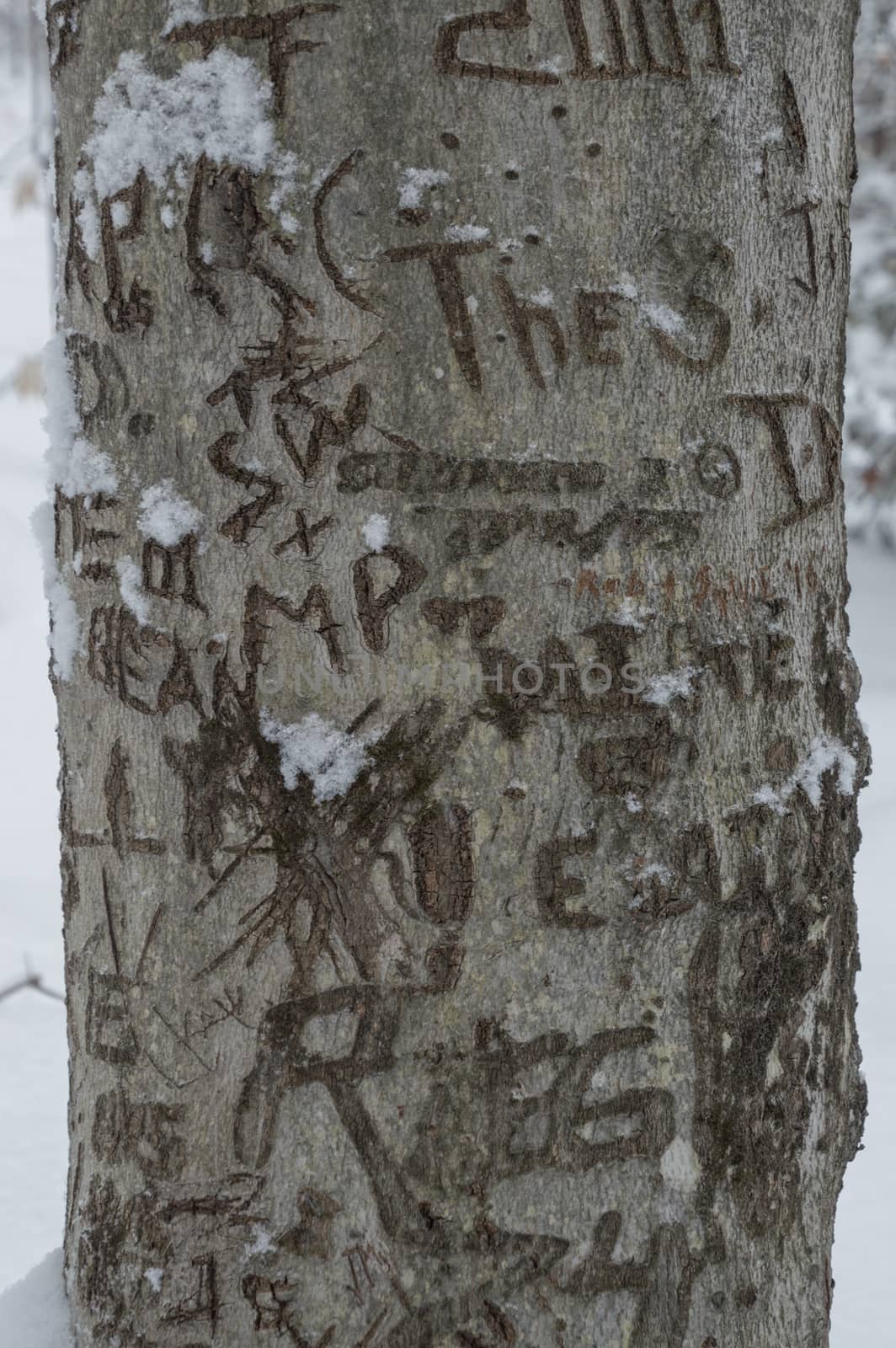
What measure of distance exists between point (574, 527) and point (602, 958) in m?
0.33

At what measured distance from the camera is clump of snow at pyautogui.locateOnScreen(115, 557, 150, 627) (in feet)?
3.16

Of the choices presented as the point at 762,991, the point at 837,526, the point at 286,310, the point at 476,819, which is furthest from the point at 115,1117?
the point at 837,526

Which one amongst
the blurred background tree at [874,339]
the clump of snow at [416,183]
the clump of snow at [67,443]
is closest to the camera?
the clump of snow at [416,183]

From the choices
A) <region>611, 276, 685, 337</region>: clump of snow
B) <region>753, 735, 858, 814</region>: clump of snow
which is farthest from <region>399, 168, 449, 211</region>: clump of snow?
<region>753, 735, 858, 814</region>: clump of snow

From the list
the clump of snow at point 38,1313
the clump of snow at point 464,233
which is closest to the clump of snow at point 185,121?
the clump of snow at point 464,233

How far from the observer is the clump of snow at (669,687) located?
938 millimetres

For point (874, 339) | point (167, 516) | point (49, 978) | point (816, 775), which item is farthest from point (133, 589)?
point (874, 339)

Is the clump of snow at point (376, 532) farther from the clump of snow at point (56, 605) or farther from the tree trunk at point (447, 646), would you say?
the clump of snow at point (56, 605)

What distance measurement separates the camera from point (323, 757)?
91 centimetres

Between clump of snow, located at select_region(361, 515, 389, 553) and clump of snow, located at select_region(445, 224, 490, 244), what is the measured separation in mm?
207

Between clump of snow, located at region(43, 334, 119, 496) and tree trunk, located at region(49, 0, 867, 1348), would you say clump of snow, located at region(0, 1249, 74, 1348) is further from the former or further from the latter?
clump of snow, located at region(43, 334, 119, 496)

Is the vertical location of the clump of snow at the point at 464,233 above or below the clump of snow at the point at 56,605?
above

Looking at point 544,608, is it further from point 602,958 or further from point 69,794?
point 69,794

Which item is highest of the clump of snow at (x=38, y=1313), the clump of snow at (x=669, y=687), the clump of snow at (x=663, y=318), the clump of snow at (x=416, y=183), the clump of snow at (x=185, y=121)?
the clump of snow at (x=185, y=121)
